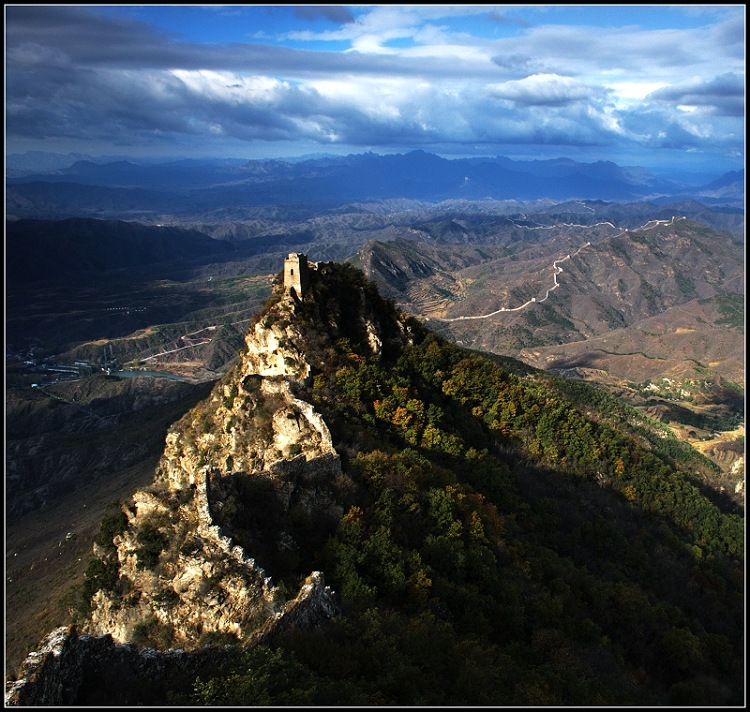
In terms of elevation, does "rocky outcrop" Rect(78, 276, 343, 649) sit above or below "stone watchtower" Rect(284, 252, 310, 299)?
below

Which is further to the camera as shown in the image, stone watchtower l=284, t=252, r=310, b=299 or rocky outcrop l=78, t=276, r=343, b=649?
stone watchtower l=284, t=252, r=310, b=299

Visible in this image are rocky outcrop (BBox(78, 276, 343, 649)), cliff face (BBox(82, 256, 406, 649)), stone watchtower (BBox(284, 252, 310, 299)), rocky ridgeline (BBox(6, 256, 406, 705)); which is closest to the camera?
rocky ridgeline (BBox(6, 256, 406, 705))

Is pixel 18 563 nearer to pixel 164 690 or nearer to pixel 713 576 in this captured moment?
pixel 164 690

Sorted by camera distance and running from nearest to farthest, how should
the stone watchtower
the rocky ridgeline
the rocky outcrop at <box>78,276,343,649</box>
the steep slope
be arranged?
the rocky ridgeline, the steep slope, the rocky outcrop at <box>78,276,343,649</box>, the stone watchtower

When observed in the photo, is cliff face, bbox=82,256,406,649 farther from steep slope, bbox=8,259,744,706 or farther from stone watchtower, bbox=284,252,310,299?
stone watchtower, bbox=284,252,310,299

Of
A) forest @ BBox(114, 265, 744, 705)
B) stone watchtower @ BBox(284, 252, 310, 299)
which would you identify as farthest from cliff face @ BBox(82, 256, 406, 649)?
stone watchtower @ BBox(284, 252, 310, 299)

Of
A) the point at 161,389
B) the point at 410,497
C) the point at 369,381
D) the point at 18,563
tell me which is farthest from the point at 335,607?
the point at 161,389
